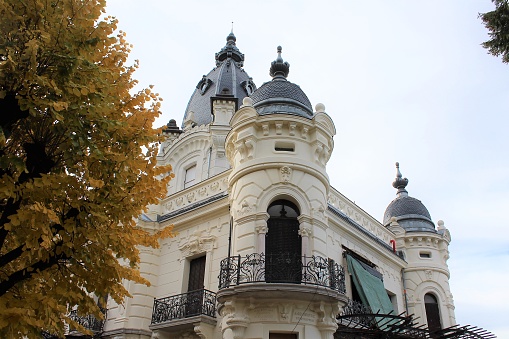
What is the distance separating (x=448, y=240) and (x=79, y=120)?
2208 cm

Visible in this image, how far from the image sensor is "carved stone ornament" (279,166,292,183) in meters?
15.7

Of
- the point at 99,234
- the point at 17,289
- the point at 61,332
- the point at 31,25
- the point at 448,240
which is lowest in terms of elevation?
the point at 61,332

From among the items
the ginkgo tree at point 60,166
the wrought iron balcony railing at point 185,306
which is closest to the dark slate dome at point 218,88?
the wrought iron balcony railing at point 185,306

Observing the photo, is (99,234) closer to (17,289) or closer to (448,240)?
(17,289)

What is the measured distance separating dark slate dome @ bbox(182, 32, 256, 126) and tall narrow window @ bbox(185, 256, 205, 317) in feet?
37.9

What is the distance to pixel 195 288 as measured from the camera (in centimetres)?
1759

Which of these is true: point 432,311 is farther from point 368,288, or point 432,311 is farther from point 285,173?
point 285,173

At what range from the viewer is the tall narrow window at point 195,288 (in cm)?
A: 1605

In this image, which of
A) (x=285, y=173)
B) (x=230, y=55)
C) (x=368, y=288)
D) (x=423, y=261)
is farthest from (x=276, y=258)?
(x=230, y=55)

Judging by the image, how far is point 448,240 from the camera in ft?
81.8

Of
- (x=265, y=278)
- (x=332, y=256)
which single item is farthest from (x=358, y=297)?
(x=265, y=278)

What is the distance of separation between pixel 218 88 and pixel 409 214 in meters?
13.8

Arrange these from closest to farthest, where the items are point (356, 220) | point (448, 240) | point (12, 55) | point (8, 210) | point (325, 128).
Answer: point (12, 55)
point (8, 210)
point (325, 128)
point (356, 220)
point (448, 240)

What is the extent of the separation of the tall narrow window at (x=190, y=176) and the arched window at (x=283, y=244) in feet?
35.5
